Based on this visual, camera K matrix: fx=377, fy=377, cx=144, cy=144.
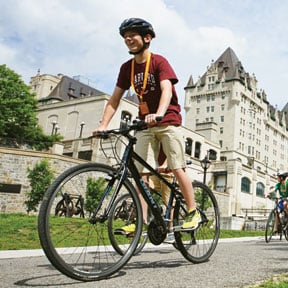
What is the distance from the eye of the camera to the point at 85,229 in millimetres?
2881

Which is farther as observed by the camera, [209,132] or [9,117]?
[209,132]

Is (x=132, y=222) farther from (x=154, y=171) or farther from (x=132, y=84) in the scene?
(x=132, y=84)

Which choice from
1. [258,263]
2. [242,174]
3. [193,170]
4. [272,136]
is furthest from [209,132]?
[258,263]

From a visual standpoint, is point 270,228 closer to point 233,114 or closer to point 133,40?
point 133,40

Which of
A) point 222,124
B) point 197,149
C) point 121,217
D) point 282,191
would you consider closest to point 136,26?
point 121,217

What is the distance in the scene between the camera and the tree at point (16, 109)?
35.2 meters

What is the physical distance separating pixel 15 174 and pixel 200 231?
76.8ft

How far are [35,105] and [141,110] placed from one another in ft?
121

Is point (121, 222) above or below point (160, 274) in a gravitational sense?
above

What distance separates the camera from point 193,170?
47625 mm

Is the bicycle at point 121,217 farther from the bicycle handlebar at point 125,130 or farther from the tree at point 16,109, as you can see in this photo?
the tree at point 16,109

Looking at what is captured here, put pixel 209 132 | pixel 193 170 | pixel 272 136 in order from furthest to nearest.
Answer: pixel 272 136 < pixel 209 132 < pixel 193 170

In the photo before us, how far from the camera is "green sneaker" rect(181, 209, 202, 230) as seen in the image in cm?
363

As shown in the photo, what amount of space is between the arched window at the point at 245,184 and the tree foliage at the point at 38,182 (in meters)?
35.4
